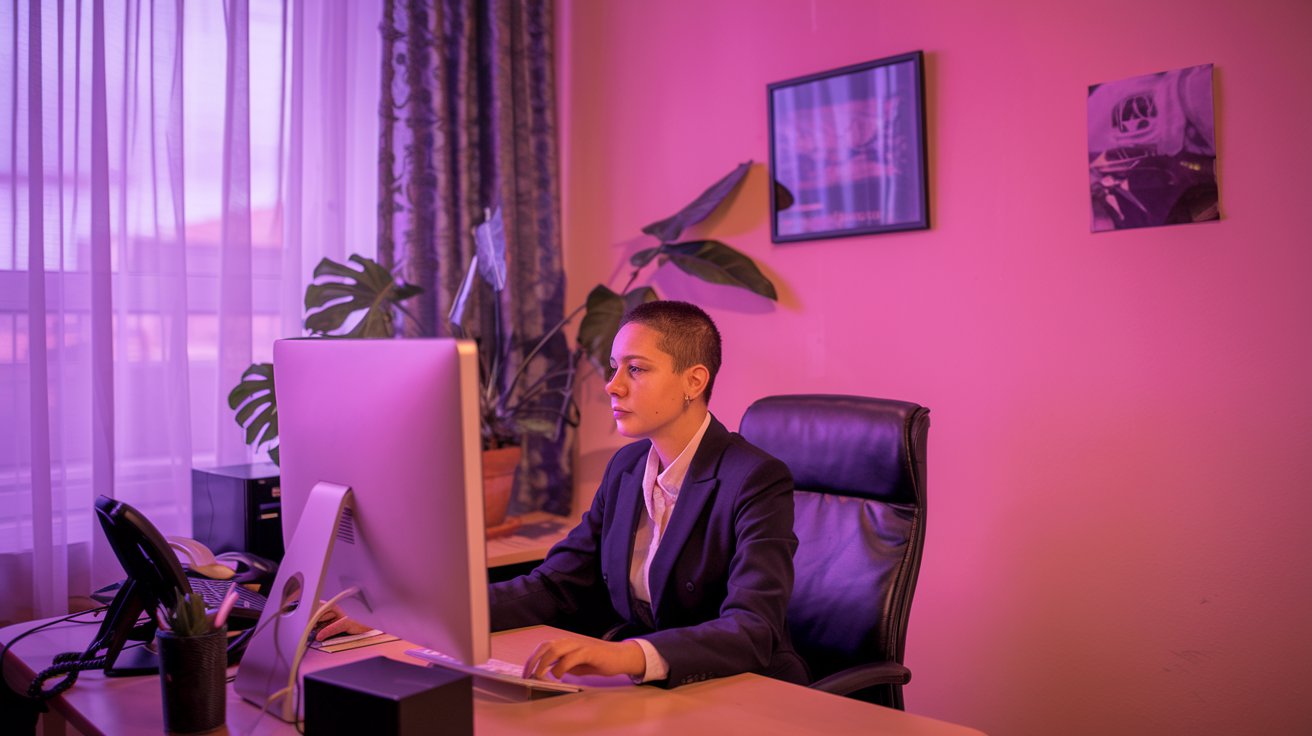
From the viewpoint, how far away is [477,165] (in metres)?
3.27

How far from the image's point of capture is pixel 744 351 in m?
3.10

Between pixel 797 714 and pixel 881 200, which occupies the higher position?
pixel 881 200

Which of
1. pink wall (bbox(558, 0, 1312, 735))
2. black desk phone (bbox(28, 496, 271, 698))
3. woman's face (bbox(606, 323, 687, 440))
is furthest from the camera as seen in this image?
pink wall (bbox(558, 0, 1312, 735))

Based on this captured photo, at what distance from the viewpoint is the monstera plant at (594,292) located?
295 centimetres

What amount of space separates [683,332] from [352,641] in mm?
767

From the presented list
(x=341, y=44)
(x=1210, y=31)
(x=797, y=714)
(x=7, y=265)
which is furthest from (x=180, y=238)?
(x=1210, y=31)

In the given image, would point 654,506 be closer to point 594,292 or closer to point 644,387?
point 644,387

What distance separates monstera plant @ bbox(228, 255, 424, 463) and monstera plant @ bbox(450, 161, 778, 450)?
192 mm

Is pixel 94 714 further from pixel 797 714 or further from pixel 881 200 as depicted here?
pixel 881 200

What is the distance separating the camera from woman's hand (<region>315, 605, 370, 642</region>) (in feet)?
5.26

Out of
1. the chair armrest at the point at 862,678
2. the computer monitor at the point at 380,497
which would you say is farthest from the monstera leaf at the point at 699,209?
the computer monitor at the point at 380,497

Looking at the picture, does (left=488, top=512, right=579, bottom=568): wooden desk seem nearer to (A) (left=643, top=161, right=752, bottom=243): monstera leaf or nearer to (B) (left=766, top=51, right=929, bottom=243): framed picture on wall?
(A) (left=643, top=161, right=752, bottom=243): monstera leaf

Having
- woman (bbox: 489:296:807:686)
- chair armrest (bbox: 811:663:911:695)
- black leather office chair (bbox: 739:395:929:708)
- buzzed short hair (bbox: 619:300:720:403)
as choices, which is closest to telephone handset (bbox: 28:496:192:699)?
woman (bbox: 489:296:807:686)

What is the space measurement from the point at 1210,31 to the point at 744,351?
4.76ft
